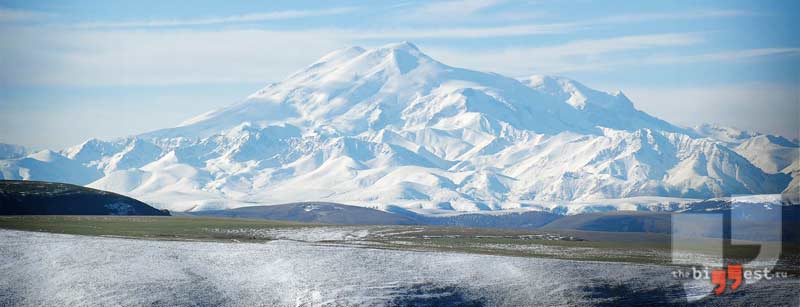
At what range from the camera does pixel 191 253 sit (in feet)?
360

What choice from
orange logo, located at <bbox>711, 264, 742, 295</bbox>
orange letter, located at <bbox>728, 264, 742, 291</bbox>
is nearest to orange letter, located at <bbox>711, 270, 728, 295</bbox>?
orange logo, located at <bbox>711, 264, 742, 295</bbox>

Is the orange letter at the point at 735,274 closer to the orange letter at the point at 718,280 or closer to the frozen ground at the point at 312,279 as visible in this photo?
the orange letter at the point at 718,280

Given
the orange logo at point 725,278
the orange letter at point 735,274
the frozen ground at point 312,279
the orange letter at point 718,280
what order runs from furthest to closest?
the orange letter at point 735,274 < the orange logo at point 725,278 < the orange letter at point 718,280 < the frozen ground at point 312,279

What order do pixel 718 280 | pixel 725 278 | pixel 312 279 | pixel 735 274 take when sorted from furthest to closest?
pixel 735 274 → pixel 725 278 → pixel 718 280 → pixel 312 279

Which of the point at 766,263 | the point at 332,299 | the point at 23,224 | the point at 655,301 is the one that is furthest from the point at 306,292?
the point at 23,224

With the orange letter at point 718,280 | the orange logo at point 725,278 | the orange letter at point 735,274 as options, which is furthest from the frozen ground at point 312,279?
the orange letter at point 735,274

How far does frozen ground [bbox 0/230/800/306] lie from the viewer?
88.0 m

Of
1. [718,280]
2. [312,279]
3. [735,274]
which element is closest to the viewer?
[312,279]

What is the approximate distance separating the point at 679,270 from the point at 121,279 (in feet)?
184

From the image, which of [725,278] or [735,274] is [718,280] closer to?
[725,278]

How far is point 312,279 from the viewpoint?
9656 centimetres

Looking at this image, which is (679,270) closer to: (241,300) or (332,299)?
(332,299)

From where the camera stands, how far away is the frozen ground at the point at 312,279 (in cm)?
8800

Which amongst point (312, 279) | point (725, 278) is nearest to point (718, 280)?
point (725, 278)
